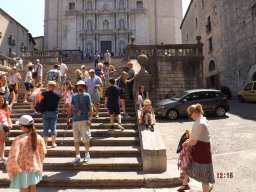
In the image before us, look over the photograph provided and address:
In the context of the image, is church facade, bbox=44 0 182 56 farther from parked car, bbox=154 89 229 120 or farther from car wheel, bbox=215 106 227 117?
car wheel, bbox=215 106 227 117

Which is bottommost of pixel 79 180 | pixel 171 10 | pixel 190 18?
pixel 79 180

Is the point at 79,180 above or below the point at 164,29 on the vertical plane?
below

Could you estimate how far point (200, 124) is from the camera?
4500 mm

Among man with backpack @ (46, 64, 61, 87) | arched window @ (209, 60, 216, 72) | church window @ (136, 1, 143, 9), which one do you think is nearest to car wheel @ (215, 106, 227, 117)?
man with backpack @ (46, 64, 61, 87)

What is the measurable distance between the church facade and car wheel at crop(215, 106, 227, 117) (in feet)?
102

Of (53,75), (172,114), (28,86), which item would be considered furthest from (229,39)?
(28,86)

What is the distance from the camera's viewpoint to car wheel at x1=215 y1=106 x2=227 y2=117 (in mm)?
13530

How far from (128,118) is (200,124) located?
486 cm

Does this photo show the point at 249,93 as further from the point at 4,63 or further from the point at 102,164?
the point at 4,63

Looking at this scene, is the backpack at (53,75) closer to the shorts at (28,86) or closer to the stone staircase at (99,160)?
the shorts at (28,86)

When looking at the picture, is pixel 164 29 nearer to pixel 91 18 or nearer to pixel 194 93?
pixel 91 18

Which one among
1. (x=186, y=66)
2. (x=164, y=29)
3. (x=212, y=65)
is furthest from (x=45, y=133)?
(x=164, y=29)

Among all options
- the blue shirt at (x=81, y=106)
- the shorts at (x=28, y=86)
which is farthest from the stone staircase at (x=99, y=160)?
the shorts at (x=28, y=86)

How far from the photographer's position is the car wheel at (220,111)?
44.4ft
